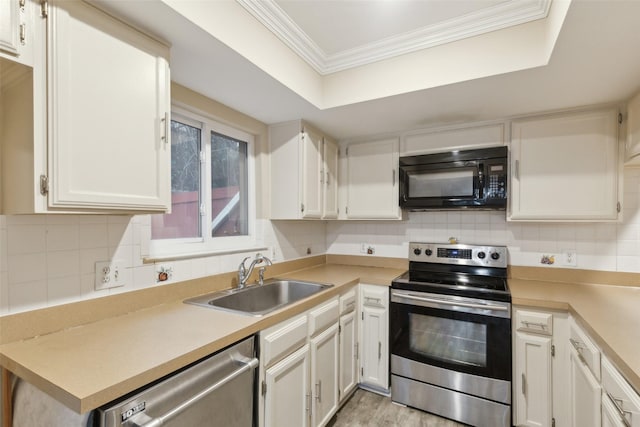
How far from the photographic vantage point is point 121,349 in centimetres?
106

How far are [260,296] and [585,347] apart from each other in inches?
69.7

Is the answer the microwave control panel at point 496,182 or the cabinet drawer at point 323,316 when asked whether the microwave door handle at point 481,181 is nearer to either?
the microwave control panel at point 496,182

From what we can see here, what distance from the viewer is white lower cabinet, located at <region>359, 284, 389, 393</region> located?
7.38 ft

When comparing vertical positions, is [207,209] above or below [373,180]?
below

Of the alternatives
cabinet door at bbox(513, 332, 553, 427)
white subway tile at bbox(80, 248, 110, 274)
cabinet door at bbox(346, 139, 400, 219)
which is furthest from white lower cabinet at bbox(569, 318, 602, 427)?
Result: white subway tile at bbox(80, 248, 110, 274)

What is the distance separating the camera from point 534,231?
A: 2311mm

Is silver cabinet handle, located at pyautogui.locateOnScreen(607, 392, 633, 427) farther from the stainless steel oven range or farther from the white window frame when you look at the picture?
the white window frame

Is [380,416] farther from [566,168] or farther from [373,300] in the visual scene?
[566,168]

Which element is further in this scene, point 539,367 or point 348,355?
point 348,355

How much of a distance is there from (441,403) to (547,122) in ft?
6.57

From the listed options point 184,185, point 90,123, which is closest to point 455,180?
point 184,185

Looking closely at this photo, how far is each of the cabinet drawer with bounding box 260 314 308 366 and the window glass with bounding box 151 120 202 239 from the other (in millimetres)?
833

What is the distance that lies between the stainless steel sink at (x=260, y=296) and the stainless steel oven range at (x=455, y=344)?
637 mm

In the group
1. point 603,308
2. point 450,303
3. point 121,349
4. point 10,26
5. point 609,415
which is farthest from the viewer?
point 450,303
